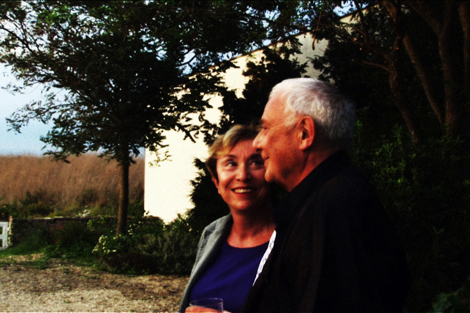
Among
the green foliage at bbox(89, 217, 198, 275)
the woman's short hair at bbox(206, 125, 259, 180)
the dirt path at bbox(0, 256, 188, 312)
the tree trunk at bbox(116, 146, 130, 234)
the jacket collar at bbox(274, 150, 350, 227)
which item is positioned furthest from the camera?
the tree trunk at bbox(116, 146, 130, 234)

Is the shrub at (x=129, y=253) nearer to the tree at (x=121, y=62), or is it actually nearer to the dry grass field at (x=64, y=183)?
the tree at (x=121, y=62)

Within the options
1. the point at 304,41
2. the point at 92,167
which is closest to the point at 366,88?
the point at 304,41

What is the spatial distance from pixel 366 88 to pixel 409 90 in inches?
32.2

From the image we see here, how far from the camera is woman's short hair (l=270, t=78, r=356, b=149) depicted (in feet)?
4.85

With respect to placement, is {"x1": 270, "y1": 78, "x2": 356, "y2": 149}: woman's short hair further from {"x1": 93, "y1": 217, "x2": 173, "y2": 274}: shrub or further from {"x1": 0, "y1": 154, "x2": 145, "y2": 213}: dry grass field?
{"x1": 0, "y1": 154, "x2": 145, "y2": 213}: dry grass field

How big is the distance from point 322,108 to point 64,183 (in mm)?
20802

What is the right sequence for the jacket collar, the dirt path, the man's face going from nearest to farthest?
1. the jacket collar
2. the man's face
3. the dirt path

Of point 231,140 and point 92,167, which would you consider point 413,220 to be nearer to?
point 231,140

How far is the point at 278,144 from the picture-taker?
1549 mm

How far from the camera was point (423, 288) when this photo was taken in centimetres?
406

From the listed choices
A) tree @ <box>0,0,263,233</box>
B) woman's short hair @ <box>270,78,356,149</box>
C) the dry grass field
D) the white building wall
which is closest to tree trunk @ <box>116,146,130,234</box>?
tree @ <box>0,0,263,233</box>

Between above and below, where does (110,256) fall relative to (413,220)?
below

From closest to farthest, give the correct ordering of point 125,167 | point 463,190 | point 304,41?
point 463,190, point 125,167, point 304,41

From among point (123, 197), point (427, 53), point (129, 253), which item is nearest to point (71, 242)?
point (123, 197)
